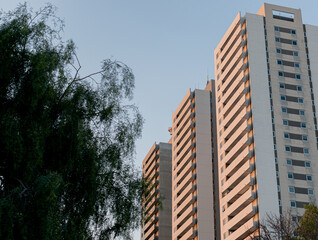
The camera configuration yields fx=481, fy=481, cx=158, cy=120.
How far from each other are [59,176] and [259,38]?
254ft

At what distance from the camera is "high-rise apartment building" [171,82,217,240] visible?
98312mm

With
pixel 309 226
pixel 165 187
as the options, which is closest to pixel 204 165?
pixel 165 187

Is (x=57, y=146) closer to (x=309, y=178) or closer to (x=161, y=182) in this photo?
(x=309, y=178)

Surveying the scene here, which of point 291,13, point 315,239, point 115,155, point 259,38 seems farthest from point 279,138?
point 115,155

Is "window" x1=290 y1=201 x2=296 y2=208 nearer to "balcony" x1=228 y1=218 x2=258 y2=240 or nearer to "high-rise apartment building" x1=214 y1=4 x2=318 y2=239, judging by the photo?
"high-rise apartment building" x1=214 y1=4 x2=318 y2=239

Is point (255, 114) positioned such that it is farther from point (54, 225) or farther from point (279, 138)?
point (54, 225)

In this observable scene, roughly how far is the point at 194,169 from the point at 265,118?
28.1 meters

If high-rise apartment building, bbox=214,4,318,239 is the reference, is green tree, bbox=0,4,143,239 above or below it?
below

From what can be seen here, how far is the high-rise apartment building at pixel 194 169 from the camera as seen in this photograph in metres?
98.3

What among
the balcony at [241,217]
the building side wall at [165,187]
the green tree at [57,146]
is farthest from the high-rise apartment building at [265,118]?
the green tree at [57,146]

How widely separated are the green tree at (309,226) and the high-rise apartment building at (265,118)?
29878 mm

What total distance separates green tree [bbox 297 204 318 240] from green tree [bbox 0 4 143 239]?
2276cm

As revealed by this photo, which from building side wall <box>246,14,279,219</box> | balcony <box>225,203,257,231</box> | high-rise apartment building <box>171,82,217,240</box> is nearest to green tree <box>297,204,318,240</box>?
building side wall <box>246,14,279,219</box>

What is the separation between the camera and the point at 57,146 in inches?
647
